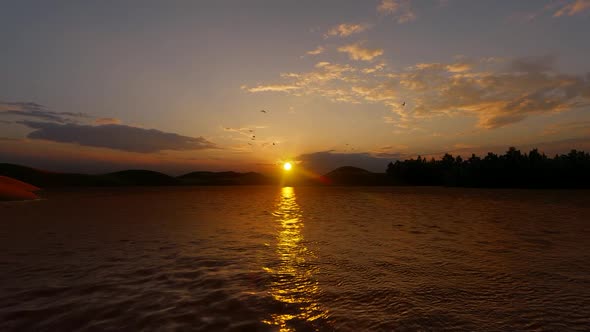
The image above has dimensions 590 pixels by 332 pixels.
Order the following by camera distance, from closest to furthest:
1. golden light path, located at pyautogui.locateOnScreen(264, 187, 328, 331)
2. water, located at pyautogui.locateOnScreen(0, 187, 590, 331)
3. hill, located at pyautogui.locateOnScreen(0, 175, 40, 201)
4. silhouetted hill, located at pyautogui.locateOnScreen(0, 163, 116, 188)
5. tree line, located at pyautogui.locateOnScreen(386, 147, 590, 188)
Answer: water, located at pyautogui.locateOnScreen(0, 187, 590, 331) < golden light path, located at pyautogui.locateOnScreen(264, 187, 328, 331) < hill, located at pyautogui.locateOnScreen(0, 175, 40, 201) < tree line, located at pyautogui.locateOnScreen(386, 147, 590, 188) < silhouetted hill, located at pyautogui.locateOnScreen(0, 163, 116, 188)

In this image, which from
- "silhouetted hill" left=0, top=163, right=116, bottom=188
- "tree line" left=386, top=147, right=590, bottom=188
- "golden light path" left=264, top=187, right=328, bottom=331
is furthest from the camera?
"silhouetted hill" left=0, top=163, right=116, bottom=188

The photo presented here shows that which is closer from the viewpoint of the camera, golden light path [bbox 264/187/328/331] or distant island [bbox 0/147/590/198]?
golden light path [bbox 264/187/328/331]

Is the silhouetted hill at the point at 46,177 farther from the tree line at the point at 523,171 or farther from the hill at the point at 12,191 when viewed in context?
the tree line at the point at 523,171

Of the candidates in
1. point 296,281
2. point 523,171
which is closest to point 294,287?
point 296,281

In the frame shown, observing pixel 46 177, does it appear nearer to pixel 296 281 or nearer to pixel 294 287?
pixel 296 281

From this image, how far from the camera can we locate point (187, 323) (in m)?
5.42

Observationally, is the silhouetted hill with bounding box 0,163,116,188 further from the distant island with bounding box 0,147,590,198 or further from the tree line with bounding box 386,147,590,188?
the tree line with bounding box 386,147,590,188

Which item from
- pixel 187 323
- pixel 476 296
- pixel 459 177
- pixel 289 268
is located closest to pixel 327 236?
pixel 289 268

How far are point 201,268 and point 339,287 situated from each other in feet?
12.9

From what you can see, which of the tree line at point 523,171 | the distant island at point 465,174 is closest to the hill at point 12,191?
the distant island at point 465,174

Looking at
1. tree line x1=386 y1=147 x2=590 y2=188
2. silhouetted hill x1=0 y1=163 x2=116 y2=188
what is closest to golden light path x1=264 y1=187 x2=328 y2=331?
tree line x1=386 y1=147 x2=590 y2=188

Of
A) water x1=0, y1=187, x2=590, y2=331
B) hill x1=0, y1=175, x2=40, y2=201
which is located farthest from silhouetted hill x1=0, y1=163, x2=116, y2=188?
water x1=0, y1=187, x2=590, y2=331

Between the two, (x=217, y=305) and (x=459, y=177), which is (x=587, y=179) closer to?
(x=459, y=177)

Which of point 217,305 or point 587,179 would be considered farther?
point 587,179
